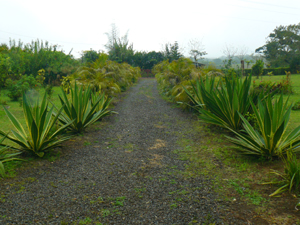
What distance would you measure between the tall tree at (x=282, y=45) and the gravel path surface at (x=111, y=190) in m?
43.2

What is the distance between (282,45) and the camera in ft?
145

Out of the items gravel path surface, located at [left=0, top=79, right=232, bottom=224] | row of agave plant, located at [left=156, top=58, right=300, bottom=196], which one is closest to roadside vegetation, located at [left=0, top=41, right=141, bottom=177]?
gravel path surface, located at [left=0, top=79, right=232, bottom=224]

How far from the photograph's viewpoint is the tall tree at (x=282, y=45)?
4184cm

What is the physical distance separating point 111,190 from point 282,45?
1908 inches

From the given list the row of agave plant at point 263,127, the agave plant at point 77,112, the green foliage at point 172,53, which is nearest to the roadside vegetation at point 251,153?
the row of agave plant at point 263,127

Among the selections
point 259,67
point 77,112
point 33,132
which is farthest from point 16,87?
point 259,67

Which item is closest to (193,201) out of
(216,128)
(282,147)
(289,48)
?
(282,147)

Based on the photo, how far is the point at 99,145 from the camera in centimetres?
539

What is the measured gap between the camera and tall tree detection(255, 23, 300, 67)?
1647 inches

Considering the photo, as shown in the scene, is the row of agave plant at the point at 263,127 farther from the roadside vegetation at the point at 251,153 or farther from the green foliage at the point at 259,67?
the green foliage at the point at 259,67

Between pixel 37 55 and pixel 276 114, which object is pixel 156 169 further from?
pixel 37 55

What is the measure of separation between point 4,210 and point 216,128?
489 centimetres

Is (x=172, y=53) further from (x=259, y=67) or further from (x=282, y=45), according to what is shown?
(x=282, y=45)

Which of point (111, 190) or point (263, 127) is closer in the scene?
point (111, 190)
